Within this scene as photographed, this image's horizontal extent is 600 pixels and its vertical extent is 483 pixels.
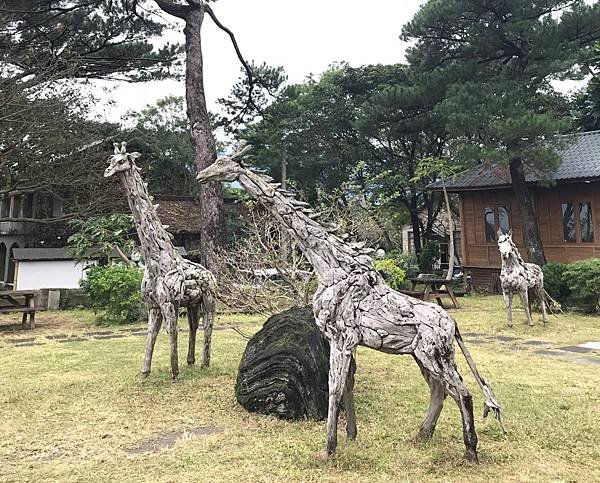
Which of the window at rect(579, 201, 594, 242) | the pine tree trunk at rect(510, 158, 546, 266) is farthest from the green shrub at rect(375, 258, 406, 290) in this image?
the window at rect(579, 201, 594, 242)

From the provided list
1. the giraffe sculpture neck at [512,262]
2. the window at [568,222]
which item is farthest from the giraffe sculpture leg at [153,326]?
the window at [568,222]

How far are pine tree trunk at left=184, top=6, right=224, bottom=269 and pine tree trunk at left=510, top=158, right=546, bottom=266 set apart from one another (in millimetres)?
9178

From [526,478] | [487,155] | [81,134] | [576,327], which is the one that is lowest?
[526,478]

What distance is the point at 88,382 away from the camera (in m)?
6.08

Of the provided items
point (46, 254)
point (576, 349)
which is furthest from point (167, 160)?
point (576, 349)

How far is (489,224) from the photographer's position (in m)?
18.3

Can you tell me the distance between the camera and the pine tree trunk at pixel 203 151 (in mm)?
13141

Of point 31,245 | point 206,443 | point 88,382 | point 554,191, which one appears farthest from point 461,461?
point 31,245

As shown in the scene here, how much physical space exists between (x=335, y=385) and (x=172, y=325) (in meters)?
2.76

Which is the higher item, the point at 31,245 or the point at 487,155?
the point at 487,155

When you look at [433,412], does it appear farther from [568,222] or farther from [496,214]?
[496,214]

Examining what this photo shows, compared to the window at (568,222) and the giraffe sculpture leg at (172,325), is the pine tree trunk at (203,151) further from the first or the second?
the window at (568,222)

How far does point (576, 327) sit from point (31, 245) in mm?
19786

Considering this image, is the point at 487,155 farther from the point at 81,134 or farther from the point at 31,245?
the point at 31,245
